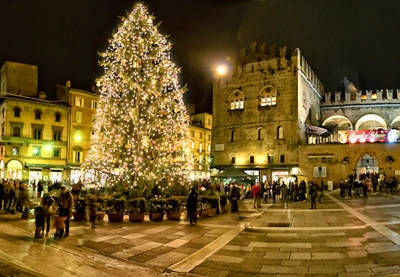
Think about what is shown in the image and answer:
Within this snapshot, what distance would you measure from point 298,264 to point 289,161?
29635 millimetres

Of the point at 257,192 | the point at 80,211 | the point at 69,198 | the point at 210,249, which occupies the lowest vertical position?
the point at 210,249

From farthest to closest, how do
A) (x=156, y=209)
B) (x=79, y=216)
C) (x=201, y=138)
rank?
(x=201, y=138), (x=156, y=209), (x=79, y=216)

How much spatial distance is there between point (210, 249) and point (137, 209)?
594cm

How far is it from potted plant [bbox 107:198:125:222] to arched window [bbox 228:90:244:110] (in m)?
27.9

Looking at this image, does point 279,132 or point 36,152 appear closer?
point 279,132

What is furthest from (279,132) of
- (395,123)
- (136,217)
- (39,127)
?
(39,127)

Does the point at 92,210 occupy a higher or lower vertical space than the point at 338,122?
lower

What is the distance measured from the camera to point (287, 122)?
37625 millimetres

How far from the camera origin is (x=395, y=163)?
3300 centimetres

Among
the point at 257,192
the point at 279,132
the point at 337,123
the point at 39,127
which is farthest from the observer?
the point at 337,123

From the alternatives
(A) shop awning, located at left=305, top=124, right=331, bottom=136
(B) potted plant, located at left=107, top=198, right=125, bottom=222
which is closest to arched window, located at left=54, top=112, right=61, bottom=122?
(A) shop awning, located at left=305, top=124, right=331, bottom=136

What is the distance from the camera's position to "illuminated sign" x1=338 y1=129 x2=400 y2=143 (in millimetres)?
33562

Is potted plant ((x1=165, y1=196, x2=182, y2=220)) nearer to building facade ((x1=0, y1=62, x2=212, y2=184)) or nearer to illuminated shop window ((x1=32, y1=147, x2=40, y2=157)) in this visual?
building facade ((x1=0, y1=62, x2=212, y2=184))

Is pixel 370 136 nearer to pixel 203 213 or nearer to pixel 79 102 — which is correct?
pixel 203 213
